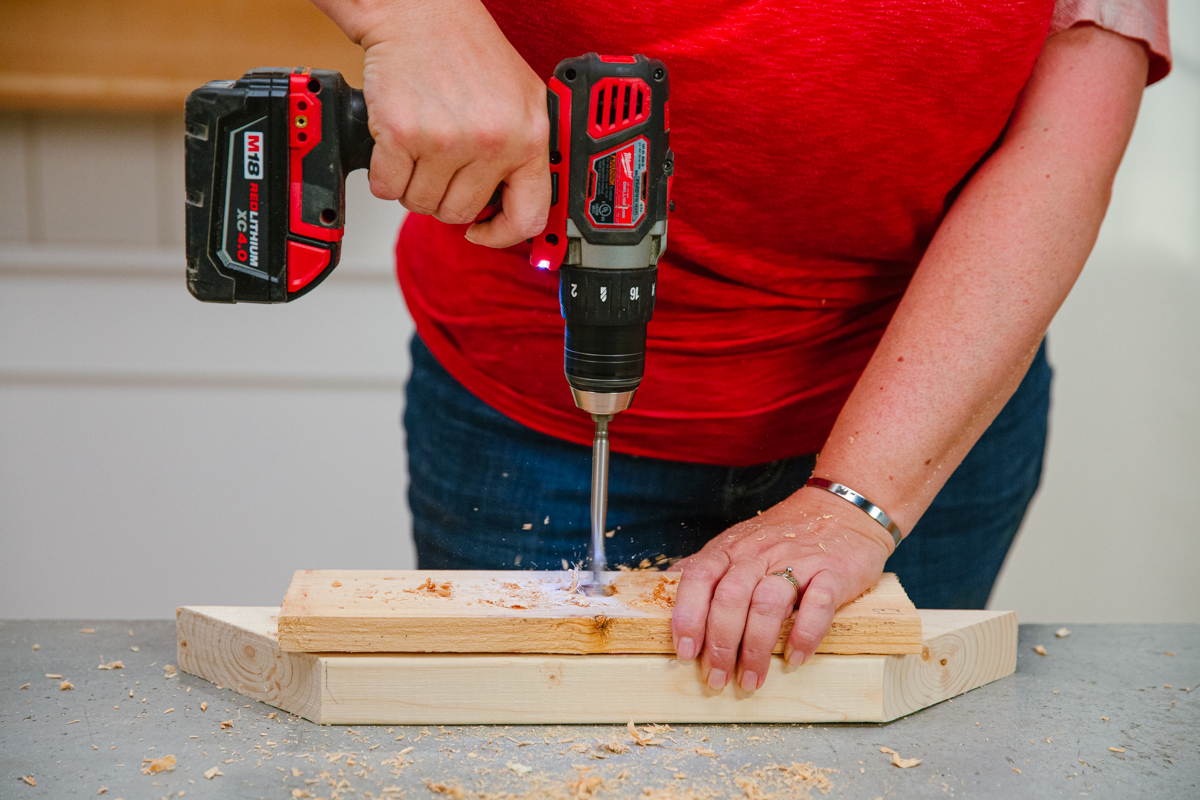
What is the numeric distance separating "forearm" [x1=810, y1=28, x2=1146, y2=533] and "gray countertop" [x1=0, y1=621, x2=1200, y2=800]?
0.22 m

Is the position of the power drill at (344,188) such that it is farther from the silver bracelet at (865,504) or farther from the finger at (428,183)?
the silver bracelet at (865,504)

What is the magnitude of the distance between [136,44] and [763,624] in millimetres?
1719

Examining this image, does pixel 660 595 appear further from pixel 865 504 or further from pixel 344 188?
pixel 344 188

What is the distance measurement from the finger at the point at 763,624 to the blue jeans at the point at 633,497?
29cm

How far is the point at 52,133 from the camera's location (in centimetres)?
208

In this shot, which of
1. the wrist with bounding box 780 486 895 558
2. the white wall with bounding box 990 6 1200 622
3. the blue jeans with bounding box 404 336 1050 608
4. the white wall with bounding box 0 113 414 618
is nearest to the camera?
the wrist with bounding box 780 486 895 558

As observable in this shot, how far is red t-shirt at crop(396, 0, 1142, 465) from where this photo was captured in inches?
35.4

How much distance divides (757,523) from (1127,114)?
0.57 meters

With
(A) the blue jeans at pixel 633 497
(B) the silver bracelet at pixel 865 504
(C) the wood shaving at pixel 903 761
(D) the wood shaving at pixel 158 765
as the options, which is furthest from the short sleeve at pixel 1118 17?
(D) the wood shaving at pixel 158 765

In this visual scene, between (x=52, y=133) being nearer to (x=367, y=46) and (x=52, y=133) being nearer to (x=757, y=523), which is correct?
(x=367, y=46)

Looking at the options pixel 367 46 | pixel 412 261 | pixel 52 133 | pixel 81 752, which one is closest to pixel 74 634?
pixel 81 752

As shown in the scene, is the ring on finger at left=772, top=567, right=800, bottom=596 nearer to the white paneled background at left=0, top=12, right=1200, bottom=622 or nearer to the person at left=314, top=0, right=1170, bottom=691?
the person at left=314, top=0, right=1170, bottom=691

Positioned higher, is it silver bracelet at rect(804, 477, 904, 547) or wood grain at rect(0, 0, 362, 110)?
wood grain at rect(0, 0, 362, 110)

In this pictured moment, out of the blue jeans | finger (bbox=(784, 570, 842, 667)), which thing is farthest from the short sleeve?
finger (bbox=(784, 570, 842, 667))
